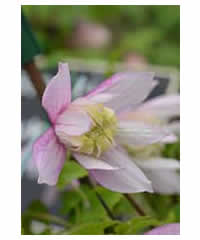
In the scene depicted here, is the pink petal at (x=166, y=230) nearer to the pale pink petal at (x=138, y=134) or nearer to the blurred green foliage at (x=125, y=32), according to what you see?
the pale pink petal at (x=138, y=134)

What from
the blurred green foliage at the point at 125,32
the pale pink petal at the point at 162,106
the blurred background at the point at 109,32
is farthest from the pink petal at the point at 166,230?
the blurred green foliage at the point at 125,32

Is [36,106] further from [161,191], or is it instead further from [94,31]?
[94,31]

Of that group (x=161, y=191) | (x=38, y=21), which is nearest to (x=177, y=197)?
(x=161, y=191)

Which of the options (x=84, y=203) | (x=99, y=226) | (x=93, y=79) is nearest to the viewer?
(x=99, y=226)

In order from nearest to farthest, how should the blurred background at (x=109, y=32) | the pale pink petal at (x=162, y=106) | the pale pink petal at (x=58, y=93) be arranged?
the pale pink petal at (x=58, y=93)
the pale pink petal at (x=162, y=106)
the blurred background at (x=109, y=32)

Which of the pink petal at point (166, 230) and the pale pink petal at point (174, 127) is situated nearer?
the pink petal at point (166, 230)

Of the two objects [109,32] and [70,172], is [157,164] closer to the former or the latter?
[70,172]

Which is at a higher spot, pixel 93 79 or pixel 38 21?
pixel 38 21
